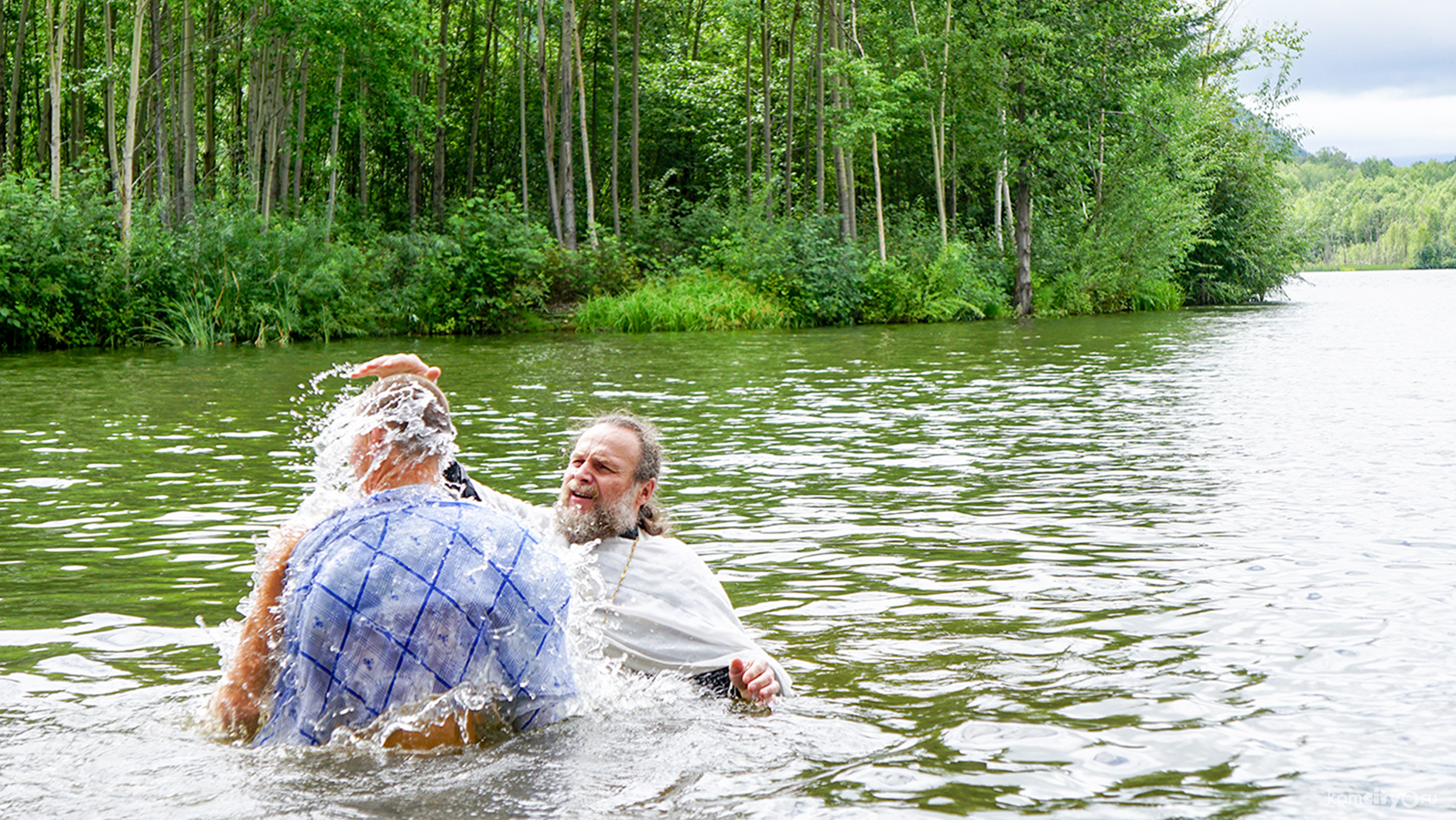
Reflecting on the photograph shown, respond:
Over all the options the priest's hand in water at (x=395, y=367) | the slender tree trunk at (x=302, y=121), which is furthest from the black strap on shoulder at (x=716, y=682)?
the slender tree trunk at (x=302, y=121)

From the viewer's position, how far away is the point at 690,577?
5.20m

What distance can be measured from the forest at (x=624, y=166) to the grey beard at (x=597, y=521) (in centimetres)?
2385

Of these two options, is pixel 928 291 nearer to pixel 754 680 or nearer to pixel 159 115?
pixel 159 115

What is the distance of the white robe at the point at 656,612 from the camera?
203 inches

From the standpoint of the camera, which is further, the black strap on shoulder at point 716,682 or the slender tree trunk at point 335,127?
the slender tree trunk at point 335,127

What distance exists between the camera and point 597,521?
17.0 feet

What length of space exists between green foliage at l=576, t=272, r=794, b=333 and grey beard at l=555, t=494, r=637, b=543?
27.9 meters

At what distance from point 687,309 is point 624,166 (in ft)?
53.0

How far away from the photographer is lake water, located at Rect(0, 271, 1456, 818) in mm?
4148

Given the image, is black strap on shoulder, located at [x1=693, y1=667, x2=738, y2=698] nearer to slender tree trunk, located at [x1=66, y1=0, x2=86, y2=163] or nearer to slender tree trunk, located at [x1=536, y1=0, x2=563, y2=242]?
slender tree trunk, located at [x1=536, y1=0, x2=563, y2=242]

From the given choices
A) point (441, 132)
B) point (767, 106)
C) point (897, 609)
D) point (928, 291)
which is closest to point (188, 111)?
point (441, 132)

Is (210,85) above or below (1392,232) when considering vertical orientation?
above

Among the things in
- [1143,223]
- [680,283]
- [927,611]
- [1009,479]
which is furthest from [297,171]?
[927,611]

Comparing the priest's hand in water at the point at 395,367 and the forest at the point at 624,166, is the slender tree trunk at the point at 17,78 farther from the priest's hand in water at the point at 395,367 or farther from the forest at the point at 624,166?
the priest's hand in water at the point at 395,367
